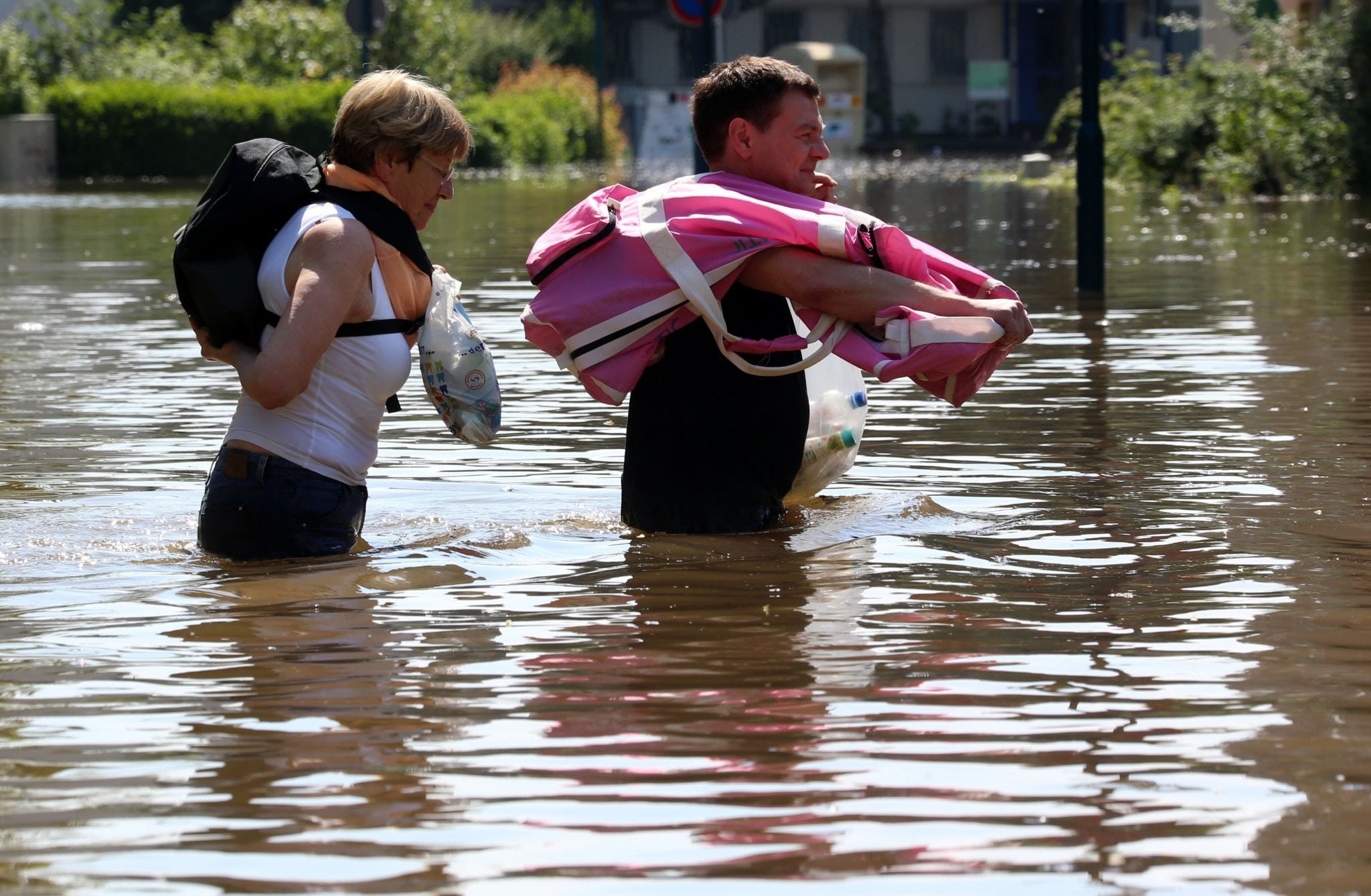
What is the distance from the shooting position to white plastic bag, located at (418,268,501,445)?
5.01 meters

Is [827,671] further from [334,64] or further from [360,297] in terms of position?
[334,64]

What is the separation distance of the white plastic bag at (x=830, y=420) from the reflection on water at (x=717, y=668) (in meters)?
0.14

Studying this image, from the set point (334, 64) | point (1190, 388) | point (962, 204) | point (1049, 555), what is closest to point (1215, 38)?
point (962, 204)

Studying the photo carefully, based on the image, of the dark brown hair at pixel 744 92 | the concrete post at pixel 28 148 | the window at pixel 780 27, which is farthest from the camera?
the window at pixel 780 27

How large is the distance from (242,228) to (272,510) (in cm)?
71

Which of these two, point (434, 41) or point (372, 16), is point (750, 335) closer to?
point (372, 16)

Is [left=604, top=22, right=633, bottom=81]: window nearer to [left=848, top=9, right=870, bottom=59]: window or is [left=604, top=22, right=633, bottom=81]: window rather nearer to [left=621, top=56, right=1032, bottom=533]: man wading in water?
[left=848, top=9, right=870, bottom=59]: window

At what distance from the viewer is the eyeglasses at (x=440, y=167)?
15.8 feet

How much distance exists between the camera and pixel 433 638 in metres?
4.45

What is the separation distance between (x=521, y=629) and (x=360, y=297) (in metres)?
0.85

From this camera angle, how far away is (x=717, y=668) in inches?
163

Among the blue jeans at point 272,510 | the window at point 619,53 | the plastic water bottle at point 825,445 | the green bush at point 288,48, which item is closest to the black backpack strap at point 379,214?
the blue jeans at point 272,510

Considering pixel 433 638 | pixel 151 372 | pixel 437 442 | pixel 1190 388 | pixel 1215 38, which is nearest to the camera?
pixel 433 638

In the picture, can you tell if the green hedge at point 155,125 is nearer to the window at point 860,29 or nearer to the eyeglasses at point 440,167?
the window at point 860,29
